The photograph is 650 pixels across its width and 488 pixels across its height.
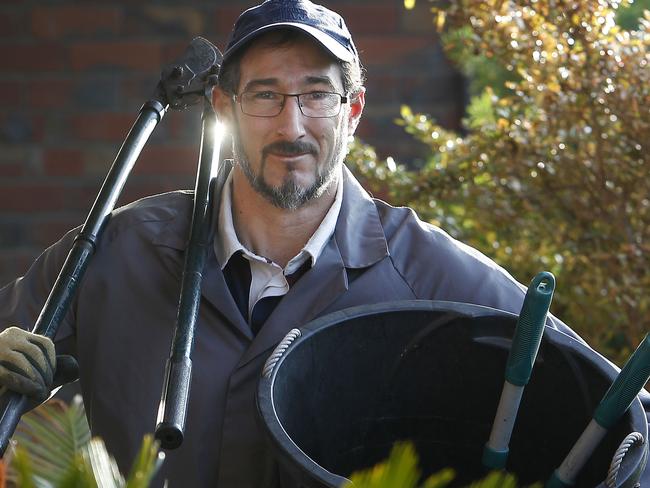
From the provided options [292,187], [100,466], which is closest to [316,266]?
[292,187]

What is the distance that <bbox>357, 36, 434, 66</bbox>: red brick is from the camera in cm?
416

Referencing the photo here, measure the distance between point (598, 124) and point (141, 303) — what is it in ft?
3.75

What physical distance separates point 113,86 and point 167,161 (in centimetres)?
Result: 32

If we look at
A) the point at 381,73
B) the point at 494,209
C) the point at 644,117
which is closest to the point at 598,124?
the point at 644,117

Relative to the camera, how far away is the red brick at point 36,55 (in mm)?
4223

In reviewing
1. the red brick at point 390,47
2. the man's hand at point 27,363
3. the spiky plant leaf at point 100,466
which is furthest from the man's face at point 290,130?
the red brick at point 390,47

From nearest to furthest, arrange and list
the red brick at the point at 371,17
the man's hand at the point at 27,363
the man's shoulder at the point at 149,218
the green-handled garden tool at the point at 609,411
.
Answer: the green-handled garden tool at the point at 609,411, the man's hand at the point at 27,363, the man's shoulder at the point at 149,218, the red brick at the point at 371,17

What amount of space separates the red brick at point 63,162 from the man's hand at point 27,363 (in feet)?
7.72

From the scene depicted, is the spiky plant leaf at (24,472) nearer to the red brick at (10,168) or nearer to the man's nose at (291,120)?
the man's nose at (291,120)

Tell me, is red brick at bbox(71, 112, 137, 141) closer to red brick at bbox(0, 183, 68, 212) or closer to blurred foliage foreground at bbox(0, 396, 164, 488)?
red brick at bbox(0, 183, 68, 212)

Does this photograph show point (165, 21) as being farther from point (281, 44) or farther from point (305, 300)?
point (305, 300)

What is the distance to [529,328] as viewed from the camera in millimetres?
1697

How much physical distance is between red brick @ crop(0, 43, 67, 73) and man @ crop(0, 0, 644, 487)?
6.67ft

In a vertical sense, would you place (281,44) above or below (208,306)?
above
